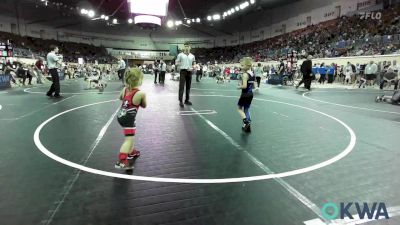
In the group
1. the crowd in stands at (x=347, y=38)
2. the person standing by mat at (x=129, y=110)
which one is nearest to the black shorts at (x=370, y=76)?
the crowd in stands at (x=347, y=38)

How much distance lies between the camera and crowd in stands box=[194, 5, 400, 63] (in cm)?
2214

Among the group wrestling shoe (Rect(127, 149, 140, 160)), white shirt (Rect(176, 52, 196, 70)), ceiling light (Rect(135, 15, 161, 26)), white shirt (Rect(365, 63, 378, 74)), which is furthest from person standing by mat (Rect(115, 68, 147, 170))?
ceiling light (Rect(135, 15, 161, 26))

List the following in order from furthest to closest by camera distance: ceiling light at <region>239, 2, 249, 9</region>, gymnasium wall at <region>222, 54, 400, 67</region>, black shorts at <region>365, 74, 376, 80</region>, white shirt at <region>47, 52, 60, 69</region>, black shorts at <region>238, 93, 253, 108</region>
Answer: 1. ceiling light at <region>239, 2, 249, 9</region>
2. gymnasium wall at <region>222, 54, 400, 67</region>
3. black shorts at <region>365, 74, 376, 80</region>
4. white shirt at <region>47, 52, 60, 69</region>
5. black shorts at <region>238, 93, 253, 108</region>

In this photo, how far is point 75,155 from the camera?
443 centimetres

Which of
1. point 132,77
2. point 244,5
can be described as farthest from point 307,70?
point 244,5

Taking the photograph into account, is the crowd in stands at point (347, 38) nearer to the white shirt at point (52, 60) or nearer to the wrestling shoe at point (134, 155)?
the white shirt at point (52, 60)

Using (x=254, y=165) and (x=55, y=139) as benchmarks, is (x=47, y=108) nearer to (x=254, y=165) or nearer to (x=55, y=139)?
(x=55, y=139)

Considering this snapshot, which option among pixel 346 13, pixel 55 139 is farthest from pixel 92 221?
pixel 346 13

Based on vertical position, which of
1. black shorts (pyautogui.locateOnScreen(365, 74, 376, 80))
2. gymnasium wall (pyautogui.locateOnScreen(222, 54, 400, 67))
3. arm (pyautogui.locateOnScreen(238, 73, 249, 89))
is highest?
gymnasium wall (pyautogui.locateOnScreen(222, 54, 400, 67))

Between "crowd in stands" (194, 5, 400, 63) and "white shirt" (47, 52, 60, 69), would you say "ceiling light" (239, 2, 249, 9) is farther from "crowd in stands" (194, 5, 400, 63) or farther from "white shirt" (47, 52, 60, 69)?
"white shirt" (47, 52, 60, 69)

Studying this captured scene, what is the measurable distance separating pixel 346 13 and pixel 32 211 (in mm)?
36732

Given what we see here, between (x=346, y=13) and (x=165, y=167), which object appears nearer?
(x=165, y=167)

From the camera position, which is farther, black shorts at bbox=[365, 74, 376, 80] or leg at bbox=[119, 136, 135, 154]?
black shorts at bbox=[365, 74, 376, 80]

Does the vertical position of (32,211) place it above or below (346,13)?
below
